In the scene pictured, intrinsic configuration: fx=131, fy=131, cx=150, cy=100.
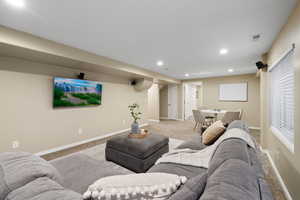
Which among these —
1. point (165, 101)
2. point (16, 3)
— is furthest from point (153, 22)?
point (165, 101)

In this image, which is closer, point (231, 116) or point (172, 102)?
point (231, 116)

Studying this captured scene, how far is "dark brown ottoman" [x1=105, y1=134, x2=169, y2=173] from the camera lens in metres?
2.02

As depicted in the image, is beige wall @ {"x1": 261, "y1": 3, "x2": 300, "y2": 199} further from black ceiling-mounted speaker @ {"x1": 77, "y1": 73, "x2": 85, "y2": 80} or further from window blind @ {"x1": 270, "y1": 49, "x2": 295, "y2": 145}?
black ceiling-mounted speaker @ {"x1": 77, "y1": 73, "x2": 85, "y2": 80}

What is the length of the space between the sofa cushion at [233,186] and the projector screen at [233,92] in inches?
229

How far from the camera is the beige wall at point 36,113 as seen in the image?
2.43 m

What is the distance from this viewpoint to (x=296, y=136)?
57.8 inches

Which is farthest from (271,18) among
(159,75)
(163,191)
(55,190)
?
(159,75)

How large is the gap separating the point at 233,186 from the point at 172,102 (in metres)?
6.88

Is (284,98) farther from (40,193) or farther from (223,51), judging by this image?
(40,193)

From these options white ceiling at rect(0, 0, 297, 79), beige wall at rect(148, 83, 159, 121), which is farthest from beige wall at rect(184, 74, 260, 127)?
white ceiling at rect(0, 0, 297, 79)

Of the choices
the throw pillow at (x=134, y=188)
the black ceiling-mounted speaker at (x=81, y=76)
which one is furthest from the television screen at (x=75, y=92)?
the throw pillow at (x=134, y=188)

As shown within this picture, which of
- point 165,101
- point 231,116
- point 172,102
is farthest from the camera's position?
point 165,101

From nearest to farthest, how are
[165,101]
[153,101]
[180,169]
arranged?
[180,169] < [153,101] < [165,101]

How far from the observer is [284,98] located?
6.98 feet
